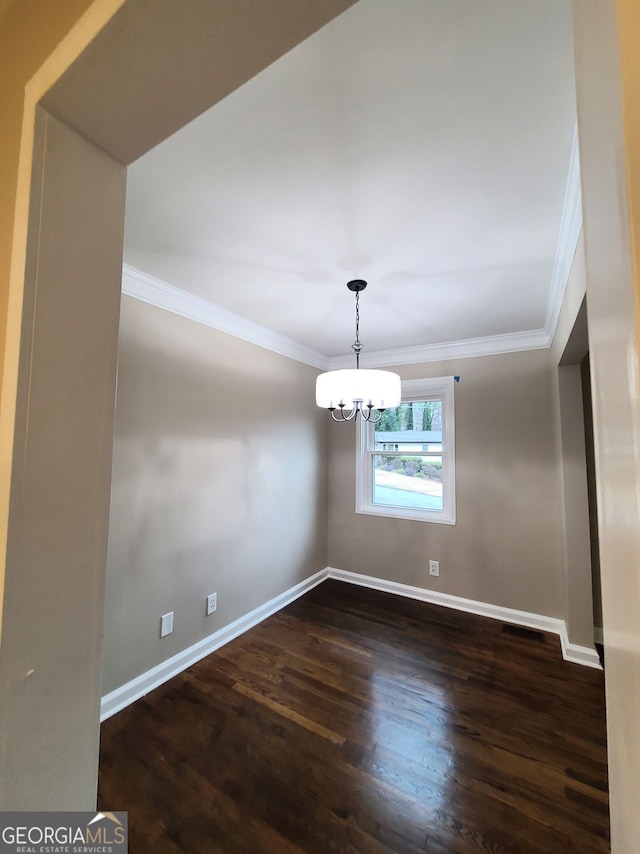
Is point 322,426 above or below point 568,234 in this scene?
below

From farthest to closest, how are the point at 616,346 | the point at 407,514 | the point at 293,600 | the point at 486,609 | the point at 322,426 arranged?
the point at 322,426 → the point at 407,514 → the point at 293,600 → the point at 486,609 → the point at 616,346

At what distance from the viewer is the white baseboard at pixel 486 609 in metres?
2.30

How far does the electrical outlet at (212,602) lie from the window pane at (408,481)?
1836 millimetres

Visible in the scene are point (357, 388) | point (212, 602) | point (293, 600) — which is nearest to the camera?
point (357, 388)

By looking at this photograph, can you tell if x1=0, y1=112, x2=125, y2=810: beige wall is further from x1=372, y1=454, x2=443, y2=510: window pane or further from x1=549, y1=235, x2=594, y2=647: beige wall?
x1=372, y1=454, x2=443, y2=510: window pane

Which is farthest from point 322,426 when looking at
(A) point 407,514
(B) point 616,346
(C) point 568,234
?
(B) point 616,346

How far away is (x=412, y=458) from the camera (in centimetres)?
346

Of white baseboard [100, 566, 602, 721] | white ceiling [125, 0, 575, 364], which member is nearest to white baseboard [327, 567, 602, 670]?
white baseboard [100, 566, 602, 721]

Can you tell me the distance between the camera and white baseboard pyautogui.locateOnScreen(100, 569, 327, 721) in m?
1.83

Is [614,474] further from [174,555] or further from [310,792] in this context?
[174,555]

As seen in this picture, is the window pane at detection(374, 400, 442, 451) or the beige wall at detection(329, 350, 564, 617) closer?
the beige wall at detection(329, 350, 564, 617)

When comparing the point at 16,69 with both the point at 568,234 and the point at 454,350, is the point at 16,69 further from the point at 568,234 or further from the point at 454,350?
the point at 454,350

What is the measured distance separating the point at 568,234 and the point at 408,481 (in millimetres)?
2408

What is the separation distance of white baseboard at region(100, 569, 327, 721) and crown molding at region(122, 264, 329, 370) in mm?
2013
